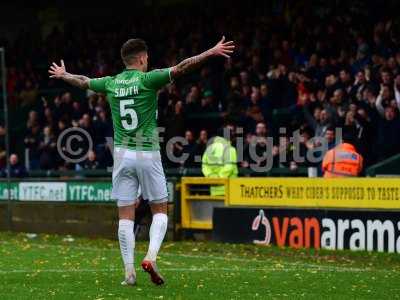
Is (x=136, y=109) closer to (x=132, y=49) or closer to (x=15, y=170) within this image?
(x=132, y=49)

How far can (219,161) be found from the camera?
64.0 feet

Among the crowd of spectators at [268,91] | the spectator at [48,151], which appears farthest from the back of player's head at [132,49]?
the spectator at [48,151]

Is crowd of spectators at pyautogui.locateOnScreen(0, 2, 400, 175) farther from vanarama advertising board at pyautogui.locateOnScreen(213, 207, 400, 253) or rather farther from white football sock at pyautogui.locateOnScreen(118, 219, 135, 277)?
white football sock at pyautogui.locateOnScreen(118, 219, 135, 277)

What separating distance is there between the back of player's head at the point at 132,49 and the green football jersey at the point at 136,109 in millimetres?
144

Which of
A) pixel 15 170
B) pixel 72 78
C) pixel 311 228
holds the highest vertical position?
pixel 72 78

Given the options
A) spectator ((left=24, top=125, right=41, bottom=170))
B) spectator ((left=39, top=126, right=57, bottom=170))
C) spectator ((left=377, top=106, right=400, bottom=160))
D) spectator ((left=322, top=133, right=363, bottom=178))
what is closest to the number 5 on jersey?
spectator ((left=322, top=133, right=363, bottom=178))

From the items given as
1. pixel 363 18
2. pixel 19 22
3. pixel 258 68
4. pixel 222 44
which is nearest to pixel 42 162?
pixel 258 68

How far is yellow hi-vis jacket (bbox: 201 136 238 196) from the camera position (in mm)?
19344

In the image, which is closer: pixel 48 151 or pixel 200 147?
pixel 200 147

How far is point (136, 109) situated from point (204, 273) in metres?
2.50

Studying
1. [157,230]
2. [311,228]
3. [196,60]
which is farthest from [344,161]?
[196,60]

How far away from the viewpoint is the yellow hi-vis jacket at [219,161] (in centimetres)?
1934

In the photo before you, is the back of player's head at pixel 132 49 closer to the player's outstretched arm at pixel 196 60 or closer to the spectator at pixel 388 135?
the player's outstretched arm at pixel 196 60

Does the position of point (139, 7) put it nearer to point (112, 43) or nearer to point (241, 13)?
point (112, 43)
